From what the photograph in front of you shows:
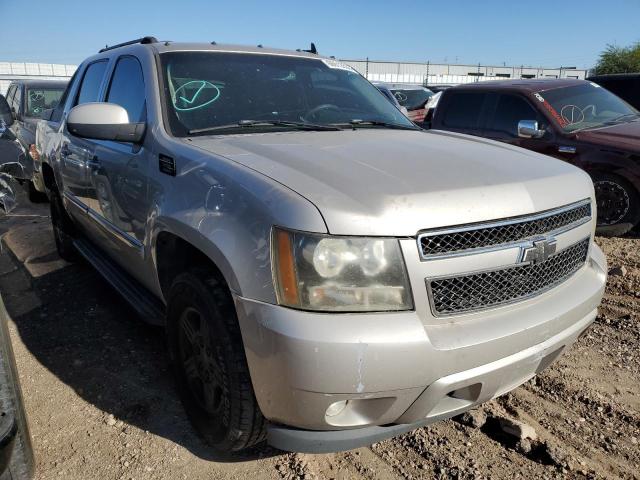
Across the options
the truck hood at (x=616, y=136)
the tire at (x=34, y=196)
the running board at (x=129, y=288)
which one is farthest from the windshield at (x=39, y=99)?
the truck hood at (x=616, y=136)

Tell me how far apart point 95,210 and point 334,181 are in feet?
7.40

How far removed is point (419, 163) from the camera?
221 centimetres

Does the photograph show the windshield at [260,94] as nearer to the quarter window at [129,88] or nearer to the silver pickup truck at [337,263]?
the silver pickup truck at [337,263]

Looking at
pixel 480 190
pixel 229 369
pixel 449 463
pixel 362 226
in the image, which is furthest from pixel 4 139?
pixel 449 463

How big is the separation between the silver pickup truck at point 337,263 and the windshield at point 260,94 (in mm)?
19

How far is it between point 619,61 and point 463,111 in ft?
104

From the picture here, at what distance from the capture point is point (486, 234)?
6.22 feet

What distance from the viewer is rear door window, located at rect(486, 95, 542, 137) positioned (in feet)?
20.9

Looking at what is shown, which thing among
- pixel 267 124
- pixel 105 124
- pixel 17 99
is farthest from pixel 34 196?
pixel 267 124

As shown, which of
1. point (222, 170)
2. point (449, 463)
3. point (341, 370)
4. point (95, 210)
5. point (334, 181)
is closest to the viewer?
point (341, 370)

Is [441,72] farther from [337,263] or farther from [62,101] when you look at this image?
[337,263]

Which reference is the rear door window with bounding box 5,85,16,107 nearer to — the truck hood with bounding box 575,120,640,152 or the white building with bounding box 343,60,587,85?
the truck hood with bounding box 575,120,640,152

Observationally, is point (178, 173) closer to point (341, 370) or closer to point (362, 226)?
point (362, 226)

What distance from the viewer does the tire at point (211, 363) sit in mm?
2012
